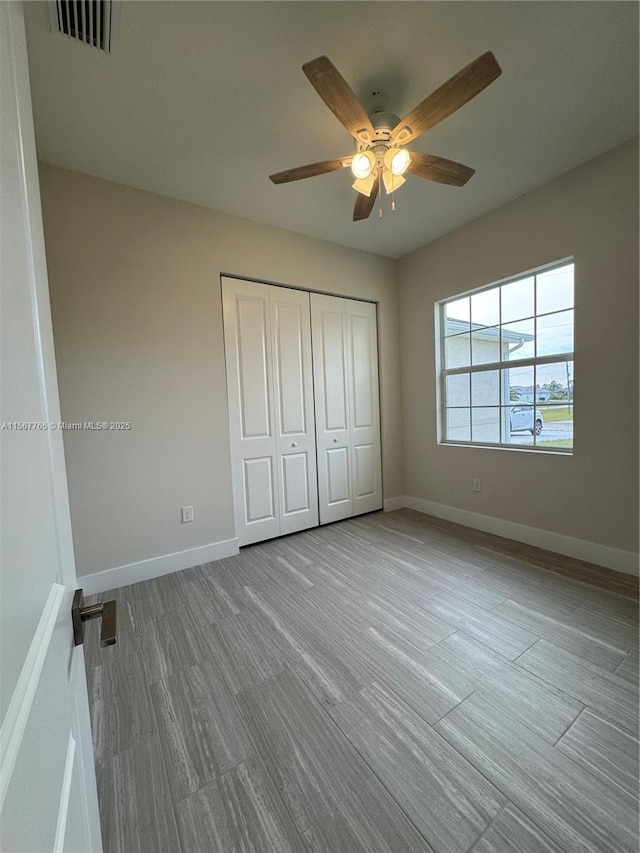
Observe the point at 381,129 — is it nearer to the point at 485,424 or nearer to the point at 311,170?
the point at 311,170

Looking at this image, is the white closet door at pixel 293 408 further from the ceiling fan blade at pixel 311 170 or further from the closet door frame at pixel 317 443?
the ceiling fan blade at pixel 311 170

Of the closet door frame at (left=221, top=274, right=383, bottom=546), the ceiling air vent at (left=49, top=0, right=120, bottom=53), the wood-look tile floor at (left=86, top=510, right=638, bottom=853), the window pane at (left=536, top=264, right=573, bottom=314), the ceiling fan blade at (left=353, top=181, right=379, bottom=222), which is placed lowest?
the wood-look tile floor at (left=86, top=510, right=638, bottom=853)

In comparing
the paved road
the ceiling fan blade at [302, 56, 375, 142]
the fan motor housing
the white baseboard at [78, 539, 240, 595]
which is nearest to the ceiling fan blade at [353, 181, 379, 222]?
the fan motor housing

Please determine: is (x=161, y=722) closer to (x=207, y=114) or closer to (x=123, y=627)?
(x=123, y=627)

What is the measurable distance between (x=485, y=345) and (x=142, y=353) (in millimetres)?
2895

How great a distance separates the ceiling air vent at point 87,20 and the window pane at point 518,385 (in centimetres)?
313

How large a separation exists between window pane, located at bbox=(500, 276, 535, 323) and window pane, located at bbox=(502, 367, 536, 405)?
17.4 inches

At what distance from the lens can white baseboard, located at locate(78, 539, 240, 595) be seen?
2.22 m

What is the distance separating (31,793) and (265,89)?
2.40m

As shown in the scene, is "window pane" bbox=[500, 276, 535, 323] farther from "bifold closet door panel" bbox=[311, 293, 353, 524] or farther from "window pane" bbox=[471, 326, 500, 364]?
"bifold closet door panel" bbox=[311, 293, 353, 524]

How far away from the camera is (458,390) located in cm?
330

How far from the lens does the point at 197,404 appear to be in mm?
2586

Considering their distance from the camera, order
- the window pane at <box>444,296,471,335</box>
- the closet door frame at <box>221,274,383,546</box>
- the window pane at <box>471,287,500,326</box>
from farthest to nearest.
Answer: the window pane at <box>444,296,471,335</box> → the window pane at <box>471,287,500,326</box> → the closet door frame at <box>221,274,383,546</box>

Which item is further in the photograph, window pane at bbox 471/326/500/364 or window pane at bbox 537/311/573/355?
window pane at bbox 471/326/500/364
